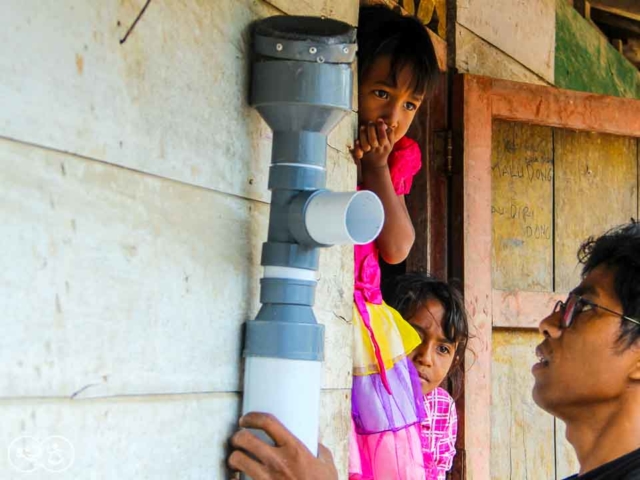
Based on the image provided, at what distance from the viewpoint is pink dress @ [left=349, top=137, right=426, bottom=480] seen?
234cm

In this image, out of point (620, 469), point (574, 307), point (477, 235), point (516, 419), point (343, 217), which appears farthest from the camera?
point (516, 419)

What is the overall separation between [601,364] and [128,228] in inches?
45.1

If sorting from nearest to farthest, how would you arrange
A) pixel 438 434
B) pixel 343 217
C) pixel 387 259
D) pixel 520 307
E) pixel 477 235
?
pixel 343 217
pixel 387 259
pixel 438 434
pixel 477 235
pixel 520 307

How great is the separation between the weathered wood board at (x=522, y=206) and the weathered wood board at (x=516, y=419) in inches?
8.2

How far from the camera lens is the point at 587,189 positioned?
11.9 ft

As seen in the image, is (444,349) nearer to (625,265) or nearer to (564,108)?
(564,108)

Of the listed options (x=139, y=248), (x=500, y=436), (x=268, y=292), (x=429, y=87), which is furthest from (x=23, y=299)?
(x=500, y=436)

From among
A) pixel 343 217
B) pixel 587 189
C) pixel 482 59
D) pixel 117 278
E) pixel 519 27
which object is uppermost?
pixel 519 27

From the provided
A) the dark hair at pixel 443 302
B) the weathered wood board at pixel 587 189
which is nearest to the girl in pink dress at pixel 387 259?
the dark hair at pixel 443 302

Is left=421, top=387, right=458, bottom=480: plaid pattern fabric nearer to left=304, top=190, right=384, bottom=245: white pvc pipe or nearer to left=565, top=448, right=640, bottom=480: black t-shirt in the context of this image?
left=565, top=448, right=640, bottom=480: black t-shirt

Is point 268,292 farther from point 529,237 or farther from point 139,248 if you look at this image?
point 529,237

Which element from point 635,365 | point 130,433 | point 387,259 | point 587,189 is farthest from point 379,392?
point 587,189

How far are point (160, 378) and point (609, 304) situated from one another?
3.58 ft

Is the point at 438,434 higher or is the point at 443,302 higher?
the point at 443,302
